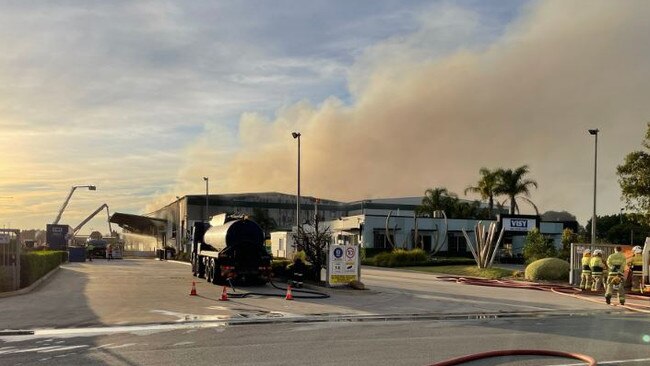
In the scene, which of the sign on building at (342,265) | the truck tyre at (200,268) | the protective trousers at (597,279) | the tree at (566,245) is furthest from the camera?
the tree at (566,245)

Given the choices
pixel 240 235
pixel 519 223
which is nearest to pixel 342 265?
pixel 240 235

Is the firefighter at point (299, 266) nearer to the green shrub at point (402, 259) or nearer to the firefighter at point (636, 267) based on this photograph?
the firefighter at point (636, 267)

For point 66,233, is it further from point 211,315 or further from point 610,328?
point 610,328

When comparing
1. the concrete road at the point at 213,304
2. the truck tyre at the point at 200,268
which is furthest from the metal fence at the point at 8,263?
the truck tyre at the point at 200,268

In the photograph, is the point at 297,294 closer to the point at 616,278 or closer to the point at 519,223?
the point at 616,278

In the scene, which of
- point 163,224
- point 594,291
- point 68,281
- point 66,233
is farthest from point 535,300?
point 163,224

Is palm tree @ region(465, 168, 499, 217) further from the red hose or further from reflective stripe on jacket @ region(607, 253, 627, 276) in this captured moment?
the red hose

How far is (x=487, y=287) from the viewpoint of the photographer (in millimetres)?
26156

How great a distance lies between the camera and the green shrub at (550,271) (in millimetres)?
28219

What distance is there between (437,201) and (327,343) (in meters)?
59.7

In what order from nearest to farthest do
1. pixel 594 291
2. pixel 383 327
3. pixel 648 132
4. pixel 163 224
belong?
pixel 383 327, pixel 594 291, pixel 648 132, pixel 163 224

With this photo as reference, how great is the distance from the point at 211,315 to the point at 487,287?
47.7 feet

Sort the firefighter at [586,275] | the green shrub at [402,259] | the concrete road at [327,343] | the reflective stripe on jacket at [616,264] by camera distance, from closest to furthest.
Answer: the concrete road at [327,343], the reflective stripe on jacket at [616,264], the firefighter at [586,275], the green shrub at [402,259]

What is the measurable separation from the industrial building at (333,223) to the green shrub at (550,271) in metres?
9.98
